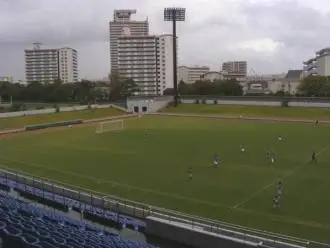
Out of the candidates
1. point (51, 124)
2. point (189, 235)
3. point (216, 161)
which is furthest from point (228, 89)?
point (189, 235)

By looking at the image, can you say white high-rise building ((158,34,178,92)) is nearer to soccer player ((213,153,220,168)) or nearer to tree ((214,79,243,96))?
tree ((214,79,243,96))

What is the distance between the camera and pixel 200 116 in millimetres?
72250

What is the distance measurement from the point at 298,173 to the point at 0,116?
47514mm

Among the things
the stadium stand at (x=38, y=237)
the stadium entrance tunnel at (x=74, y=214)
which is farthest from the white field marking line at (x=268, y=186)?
the stadium stand at (x=38, y=237)

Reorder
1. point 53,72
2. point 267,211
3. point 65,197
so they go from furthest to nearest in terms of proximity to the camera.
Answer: point 53,72 → point 65,197 → point 267,211

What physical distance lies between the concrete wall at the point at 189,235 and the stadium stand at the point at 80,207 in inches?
36.4

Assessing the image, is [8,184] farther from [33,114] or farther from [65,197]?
[33,114]

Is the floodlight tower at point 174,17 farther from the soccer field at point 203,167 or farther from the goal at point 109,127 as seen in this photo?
the soccer field at point 203,167

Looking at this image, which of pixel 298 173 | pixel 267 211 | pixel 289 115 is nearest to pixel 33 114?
pixel 289 115

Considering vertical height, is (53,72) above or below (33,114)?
above

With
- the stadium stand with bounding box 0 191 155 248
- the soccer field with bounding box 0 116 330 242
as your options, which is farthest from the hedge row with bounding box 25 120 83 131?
the stadium stand with bounding box 0 191 155 248

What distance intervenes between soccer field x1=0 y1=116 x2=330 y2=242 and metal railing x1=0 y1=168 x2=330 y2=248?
80 centimetres

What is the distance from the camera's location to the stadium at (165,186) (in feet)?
63.1

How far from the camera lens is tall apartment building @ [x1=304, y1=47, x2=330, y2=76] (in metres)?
152
